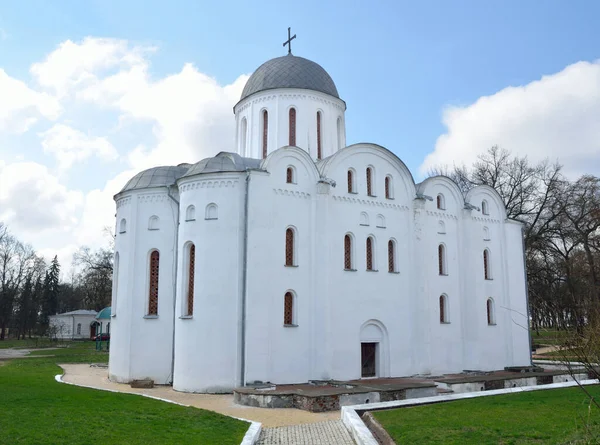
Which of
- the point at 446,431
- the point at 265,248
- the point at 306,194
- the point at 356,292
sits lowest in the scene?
the point at 446,431

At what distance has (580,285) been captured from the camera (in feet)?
92.0

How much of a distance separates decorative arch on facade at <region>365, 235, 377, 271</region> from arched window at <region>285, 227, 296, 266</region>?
9.75ft

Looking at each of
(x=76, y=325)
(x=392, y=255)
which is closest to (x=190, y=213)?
(x=392, y=255)

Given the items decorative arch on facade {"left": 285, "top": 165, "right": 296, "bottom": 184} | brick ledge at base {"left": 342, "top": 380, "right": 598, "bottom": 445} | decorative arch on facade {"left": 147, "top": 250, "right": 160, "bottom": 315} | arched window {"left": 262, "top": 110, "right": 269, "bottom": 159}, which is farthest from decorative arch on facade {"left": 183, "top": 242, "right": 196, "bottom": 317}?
brick ledge at base {"left": 342, "top": 380, "right": 598, "bottom": 445}

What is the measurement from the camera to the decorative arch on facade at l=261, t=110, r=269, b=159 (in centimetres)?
2150

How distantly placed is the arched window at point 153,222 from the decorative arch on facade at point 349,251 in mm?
6826

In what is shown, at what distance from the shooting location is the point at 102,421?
32.8 feet

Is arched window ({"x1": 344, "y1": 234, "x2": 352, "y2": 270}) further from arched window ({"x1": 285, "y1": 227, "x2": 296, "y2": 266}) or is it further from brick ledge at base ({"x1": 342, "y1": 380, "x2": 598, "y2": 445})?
brick ledge at base ({"x1": 342, "y1": 380, "x2": 598, "y2": 445})

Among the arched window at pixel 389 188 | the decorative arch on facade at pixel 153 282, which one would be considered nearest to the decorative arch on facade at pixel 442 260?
the arched window at pixel 389 188

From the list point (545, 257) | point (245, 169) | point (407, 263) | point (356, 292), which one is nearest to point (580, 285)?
point (545, 257)

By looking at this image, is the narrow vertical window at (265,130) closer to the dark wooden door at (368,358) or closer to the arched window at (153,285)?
the arched window at (153,285)

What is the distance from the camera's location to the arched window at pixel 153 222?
65.0ft

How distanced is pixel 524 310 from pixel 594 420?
14.1 m

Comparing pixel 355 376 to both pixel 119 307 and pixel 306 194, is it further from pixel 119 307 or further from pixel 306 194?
pixel 119 307
